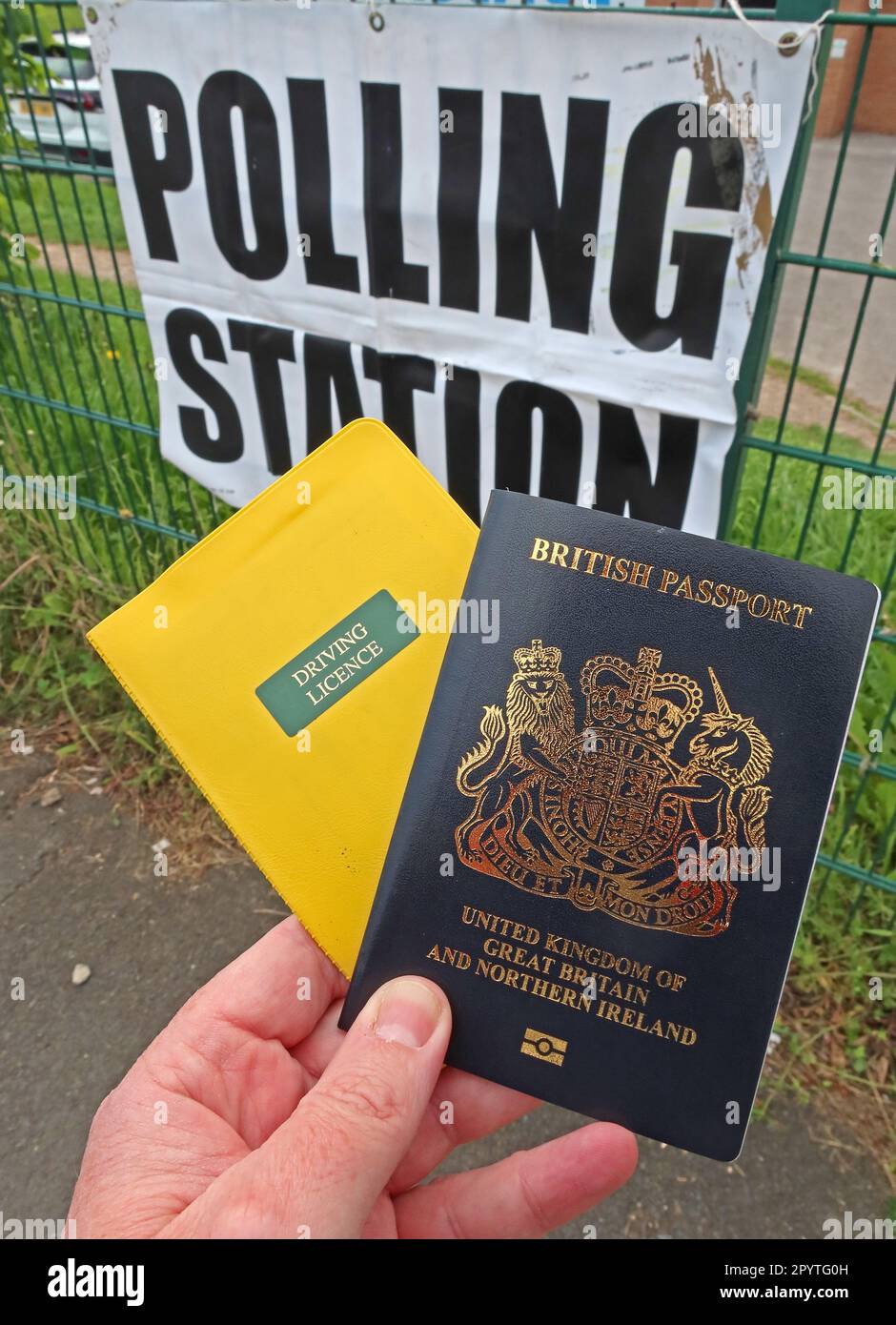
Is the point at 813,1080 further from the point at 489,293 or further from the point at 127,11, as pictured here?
the point at 127,11

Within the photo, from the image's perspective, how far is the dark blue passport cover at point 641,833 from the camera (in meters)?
1.14

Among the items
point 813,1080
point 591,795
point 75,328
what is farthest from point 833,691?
point 75,328

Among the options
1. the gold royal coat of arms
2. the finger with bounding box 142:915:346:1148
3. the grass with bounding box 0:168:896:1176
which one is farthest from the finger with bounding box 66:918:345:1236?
the grass with bounding box 0:168:896:1176

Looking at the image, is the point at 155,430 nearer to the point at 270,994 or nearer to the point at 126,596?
the point at 126,596

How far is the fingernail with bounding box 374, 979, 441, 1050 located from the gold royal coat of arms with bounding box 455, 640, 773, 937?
176 millimetres

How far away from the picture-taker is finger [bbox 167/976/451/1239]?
0.96 m

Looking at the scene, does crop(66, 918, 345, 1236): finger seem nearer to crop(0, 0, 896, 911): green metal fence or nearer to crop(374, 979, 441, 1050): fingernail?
crop(374, 979, 441, 1050): fingernail

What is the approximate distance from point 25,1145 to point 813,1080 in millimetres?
1795

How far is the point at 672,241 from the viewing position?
156 centimetres

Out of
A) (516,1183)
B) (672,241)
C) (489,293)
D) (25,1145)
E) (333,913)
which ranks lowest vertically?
(25,1145)

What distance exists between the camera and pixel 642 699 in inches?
45.3

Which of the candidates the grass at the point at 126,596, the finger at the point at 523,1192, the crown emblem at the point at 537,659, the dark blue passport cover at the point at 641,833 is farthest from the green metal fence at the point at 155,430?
the finger at the point at 523,1192

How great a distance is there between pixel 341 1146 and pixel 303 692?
0.60 metres

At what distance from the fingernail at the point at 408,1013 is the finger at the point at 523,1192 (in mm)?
281
